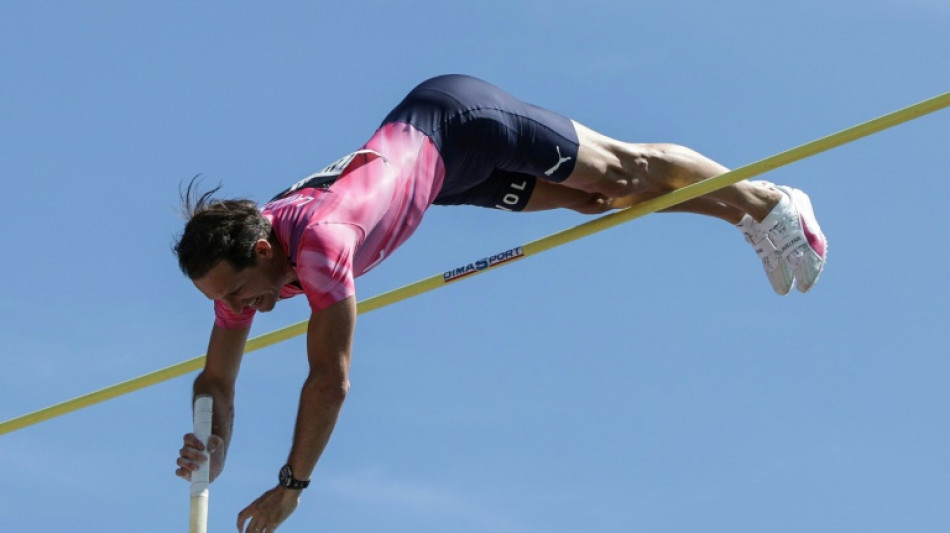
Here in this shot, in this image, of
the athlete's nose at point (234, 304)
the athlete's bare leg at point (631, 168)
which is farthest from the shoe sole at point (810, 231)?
the athlete's nose at point (234, 304)

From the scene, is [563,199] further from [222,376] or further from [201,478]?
[201,478]

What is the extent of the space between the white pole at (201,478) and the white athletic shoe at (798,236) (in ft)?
11.2

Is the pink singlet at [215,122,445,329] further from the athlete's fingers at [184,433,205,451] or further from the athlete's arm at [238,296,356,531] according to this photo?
the athlete's fingers at [184,433,205,451]

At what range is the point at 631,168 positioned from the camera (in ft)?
34.0

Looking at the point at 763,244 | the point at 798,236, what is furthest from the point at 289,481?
the point at 798,236

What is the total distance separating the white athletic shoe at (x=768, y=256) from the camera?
36.2 feet

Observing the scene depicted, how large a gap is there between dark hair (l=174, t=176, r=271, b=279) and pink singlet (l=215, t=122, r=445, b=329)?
0.16 m

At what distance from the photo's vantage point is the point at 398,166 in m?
9.55

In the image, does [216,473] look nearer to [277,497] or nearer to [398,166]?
[277,497]

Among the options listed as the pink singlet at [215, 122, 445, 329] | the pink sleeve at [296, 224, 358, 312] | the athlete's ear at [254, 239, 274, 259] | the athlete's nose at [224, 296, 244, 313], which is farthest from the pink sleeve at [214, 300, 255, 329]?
the pink sleeve at [296, 224, 358, 312]

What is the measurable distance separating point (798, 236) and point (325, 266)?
11.0 feet

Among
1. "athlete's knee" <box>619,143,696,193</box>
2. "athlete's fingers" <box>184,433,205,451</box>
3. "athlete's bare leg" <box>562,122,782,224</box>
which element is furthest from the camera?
"athlete's knee" <box>619,143,696,193</box>

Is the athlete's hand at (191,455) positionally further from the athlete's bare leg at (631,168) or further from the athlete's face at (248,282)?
the athlete's bare leg at (631,168)

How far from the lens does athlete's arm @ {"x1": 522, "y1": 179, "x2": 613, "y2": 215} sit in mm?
10562
